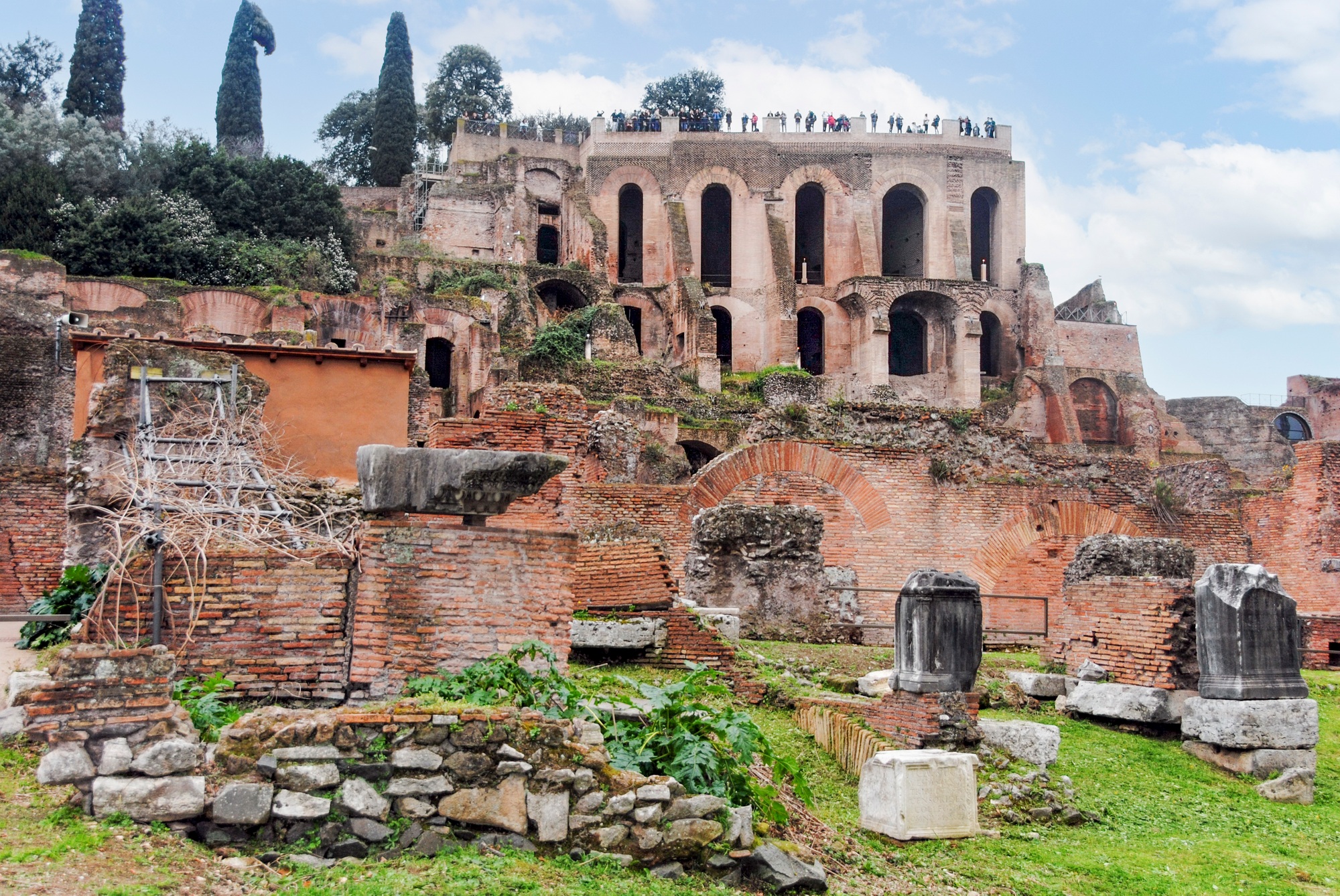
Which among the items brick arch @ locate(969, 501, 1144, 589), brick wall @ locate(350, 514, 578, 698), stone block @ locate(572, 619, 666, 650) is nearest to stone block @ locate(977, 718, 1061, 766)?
stone block @ locate(572, 619, 666, 650)

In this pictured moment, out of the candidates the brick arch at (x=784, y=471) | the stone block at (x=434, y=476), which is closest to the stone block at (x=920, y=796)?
the stone block at (x=434, y=476)

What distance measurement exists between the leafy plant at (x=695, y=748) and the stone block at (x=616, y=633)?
97.1 inches

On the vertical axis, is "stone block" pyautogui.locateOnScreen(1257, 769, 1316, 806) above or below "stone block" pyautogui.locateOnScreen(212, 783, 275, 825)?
below

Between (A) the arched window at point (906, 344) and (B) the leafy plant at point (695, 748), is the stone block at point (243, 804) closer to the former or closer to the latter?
(B) the leafy plant at point (695, 748)

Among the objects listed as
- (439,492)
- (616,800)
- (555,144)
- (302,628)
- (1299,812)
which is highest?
(555,144)

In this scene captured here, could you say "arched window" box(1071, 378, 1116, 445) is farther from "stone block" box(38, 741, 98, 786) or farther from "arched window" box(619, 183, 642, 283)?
"stone block" box(38, 741, 98, 786)

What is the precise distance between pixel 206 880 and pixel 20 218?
1345 inches

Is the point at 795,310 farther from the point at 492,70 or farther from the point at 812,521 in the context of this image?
the point at 812,521

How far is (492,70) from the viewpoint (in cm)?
5697

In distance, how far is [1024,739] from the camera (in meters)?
8.93

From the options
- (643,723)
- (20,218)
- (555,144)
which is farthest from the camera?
(555,144)

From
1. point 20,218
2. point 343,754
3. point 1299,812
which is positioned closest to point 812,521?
point 1299,812

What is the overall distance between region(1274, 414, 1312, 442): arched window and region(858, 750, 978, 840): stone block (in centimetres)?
4507

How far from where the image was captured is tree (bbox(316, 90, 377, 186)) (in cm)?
5372
